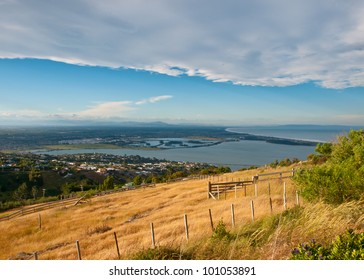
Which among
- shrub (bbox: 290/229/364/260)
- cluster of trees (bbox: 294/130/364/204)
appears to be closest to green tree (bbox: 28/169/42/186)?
cluster of trees (bbox: 294/130/364/204)

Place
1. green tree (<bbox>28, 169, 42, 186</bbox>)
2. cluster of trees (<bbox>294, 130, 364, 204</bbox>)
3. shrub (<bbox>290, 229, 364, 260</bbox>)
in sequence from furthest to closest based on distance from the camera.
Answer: green tree (<bbox>28, 169, 42, 186</bbox>) → cluster of trees (<bbox>294, 130, 364, 204</bbox>) → shrub (<bbox>290, 229, 364, 260</bbox>)

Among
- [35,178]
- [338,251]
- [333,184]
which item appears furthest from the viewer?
[35,178]

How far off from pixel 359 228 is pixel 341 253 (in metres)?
3.18

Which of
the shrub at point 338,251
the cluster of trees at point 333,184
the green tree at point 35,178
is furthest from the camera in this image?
the green tree at point 35,178

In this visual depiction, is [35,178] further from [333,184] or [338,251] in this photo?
[338,251]

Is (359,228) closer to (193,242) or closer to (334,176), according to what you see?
(334,176)

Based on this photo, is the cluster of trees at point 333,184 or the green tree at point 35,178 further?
the green tree at point 35,178

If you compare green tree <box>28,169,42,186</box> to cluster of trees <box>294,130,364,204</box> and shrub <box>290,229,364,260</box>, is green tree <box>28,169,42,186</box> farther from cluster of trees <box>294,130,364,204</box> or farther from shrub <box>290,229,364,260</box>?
shrub <box>290,229,364,260</box>

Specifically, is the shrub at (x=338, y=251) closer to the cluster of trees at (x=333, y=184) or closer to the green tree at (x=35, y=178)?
the cluster of trees at (x=333, y=184)

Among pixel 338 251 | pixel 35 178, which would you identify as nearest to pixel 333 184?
pixel 338 251

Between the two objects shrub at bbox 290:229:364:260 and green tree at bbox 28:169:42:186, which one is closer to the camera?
shrub at bbox 290:229:364:260

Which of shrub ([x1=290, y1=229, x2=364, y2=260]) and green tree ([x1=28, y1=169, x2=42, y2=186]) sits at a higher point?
shrub ([x1=290, y1=229, x2=364, y2=260])

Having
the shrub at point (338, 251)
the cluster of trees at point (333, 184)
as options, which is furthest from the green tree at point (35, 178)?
the shrub at point (338, 251)

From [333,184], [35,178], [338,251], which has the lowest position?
[35,178]
